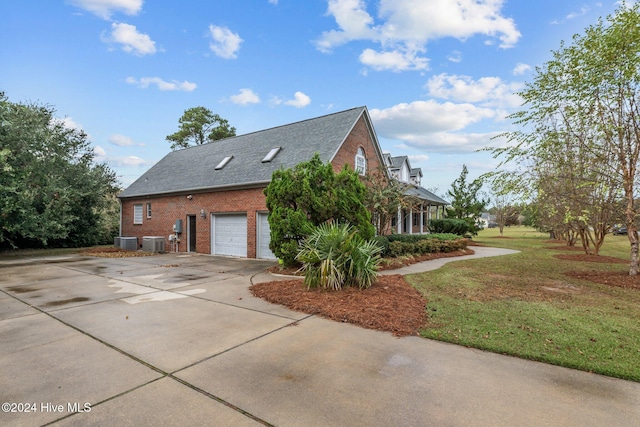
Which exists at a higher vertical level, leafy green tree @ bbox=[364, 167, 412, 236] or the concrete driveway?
leafy green tree @ bbox=[364, 167, 412, 236]

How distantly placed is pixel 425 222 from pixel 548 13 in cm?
1789

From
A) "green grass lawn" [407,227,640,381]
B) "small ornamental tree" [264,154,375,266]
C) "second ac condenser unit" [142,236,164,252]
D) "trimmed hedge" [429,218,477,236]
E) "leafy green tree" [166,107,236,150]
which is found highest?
"leafy green tree" [166,107,236,150]

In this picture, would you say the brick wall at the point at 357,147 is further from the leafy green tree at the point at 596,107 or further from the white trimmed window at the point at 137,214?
the white trimmed window at the point at 137,214

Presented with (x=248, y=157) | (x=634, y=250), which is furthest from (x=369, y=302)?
(x=248, y=157)

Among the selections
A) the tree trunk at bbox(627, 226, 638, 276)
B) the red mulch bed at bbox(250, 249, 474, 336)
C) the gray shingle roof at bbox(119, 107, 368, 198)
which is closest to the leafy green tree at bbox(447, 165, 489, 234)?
the gray shingle roof at bbox(119, 107, 368, 198)

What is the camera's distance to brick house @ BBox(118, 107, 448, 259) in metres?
13.4

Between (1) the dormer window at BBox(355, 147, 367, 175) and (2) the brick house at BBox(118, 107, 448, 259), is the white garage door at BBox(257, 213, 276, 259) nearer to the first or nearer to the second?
(2) the brick house at BBox(118, 107, 448, 259)

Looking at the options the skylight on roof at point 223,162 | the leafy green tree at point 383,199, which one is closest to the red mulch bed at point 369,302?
the leafy green tree at point 383,199

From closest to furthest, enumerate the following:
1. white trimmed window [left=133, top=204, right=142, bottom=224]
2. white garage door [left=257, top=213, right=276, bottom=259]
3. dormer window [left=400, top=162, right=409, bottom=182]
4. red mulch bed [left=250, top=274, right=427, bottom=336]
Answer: red mulch bed [left=250, top=274, right=427, bottom=336] → white garage door [left=257, top=213, right=276, bottom=259] → white trimmed window [left=133, top=204, right=142, bottom=224] → dormer window [left=400, top=162, right=409, bottom=182]

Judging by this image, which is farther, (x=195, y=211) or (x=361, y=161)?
(x=361, y=161)

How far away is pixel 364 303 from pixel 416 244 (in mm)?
8119

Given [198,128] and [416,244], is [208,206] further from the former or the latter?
[198,128]

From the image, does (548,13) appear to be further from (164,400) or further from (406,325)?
(164,400)

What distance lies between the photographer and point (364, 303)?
5578mm
